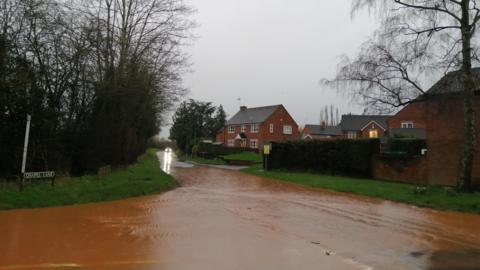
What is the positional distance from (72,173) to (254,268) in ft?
53.4

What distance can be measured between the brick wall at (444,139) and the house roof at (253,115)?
51502 mm

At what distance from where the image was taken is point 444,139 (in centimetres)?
2280

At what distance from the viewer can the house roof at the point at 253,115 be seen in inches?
3002

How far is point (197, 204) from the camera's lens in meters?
15.9

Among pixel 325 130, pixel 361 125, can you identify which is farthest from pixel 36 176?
pixel 325 130

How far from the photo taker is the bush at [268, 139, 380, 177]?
29.1 metres

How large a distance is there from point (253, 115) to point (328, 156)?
158 feet

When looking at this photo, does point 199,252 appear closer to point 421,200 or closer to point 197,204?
point 197,204

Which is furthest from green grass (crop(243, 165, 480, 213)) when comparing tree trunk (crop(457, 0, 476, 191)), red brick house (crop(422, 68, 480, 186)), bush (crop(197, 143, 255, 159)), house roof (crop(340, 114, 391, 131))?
house roof (crop(340, 114, 391, 131))

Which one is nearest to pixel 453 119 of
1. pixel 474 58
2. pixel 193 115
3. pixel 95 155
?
pixel 474 58

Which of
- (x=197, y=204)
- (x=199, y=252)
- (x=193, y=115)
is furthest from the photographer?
(x=193, y=115)

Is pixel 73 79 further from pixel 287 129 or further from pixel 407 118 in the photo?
pixel 287 129

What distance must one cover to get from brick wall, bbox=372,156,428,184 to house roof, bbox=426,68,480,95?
6.03 m

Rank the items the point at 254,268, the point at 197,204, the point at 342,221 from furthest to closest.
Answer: the point at 197,204, the point at 342,221, the point at 254,268
